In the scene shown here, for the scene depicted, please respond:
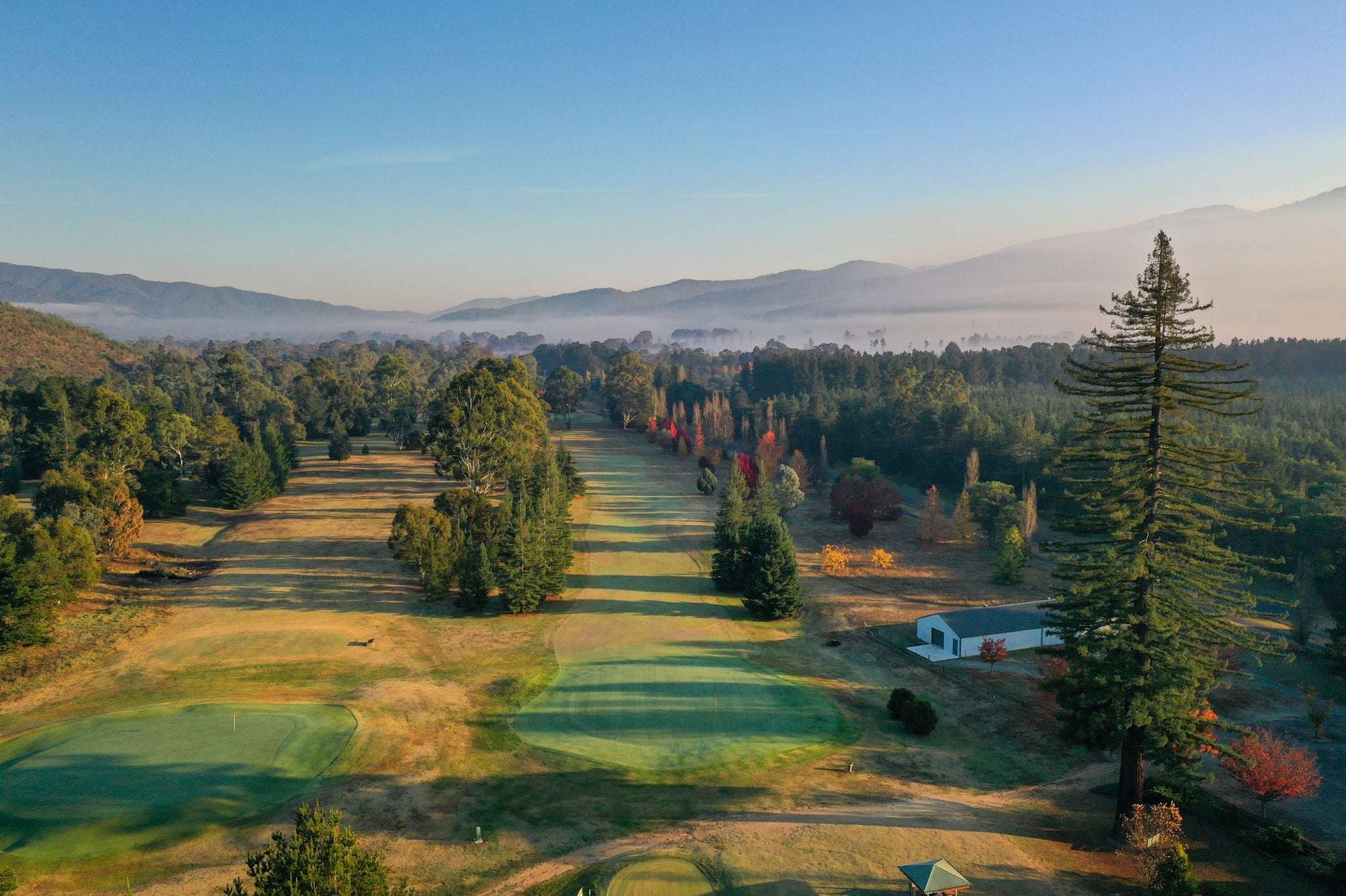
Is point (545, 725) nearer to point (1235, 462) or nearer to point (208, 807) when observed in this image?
point (208, 807)

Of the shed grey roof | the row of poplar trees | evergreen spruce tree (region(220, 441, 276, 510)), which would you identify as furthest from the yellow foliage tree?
evergreen spruce tree (region(220, 441, 276, 510))

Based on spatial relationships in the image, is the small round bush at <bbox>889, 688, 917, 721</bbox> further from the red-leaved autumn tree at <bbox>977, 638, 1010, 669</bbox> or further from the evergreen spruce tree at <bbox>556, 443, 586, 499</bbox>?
the evergreen spruce tree at <bbox>556, 443, 586, 499</bbox>

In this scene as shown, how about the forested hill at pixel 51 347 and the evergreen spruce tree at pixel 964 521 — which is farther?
the forested hill at pixel 51 347

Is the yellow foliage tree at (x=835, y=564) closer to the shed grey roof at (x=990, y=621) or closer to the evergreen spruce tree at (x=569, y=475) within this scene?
the shed grey roof at (x=990, y=621)

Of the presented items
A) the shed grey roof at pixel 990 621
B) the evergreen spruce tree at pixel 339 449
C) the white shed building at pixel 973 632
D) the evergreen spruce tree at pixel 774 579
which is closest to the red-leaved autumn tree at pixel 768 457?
the evergreen spruce tree at pixel 774 579

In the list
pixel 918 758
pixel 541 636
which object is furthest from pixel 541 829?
pixel 541 636
